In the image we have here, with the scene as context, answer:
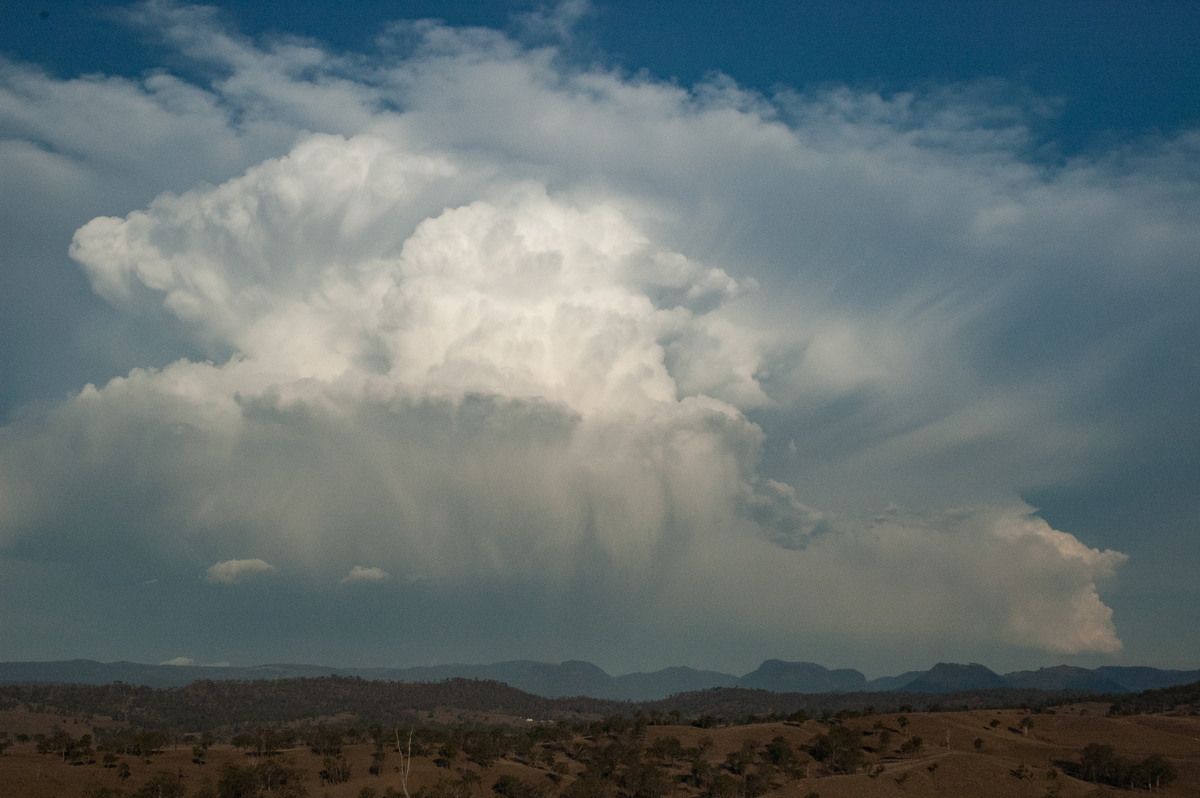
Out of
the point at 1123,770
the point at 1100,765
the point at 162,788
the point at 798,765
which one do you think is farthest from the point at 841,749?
the point at 162,788

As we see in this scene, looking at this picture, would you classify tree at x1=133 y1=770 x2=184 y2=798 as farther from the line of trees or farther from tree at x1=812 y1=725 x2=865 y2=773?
the line of trees

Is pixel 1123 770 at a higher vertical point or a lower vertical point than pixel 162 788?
higher

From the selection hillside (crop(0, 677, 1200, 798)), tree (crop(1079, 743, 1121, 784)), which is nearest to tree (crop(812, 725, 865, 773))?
hillside (crop(0, 677, 1200, 798))

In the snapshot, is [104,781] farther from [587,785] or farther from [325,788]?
[587,785]

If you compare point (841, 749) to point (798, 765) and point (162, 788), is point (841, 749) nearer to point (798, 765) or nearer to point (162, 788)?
point (798, 765)

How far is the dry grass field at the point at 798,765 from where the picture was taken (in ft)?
446

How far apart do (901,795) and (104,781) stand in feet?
405

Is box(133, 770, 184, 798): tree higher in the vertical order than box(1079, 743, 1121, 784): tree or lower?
lower

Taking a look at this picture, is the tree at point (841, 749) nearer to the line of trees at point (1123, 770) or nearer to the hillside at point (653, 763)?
the hillside at point (653, 763)

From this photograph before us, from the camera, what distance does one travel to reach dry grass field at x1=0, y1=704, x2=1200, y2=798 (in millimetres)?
135875

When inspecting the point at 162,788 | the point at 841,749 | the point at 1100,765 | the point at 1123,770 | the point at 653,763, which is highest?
the point at 1100,765

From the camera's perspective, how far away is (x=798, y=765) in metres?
169

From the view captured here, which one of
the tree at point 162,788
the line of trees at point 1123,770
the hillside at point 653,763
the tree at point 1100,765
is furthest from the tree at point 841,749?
the tree at point 162,788

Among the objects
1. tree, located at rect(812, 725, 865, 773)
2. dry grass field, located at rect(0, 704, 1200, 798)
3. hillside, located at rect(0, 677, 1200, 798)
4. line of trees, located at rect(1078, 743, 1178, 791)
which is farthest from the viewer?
tree, located at rect(812, 725, 865, 773)
